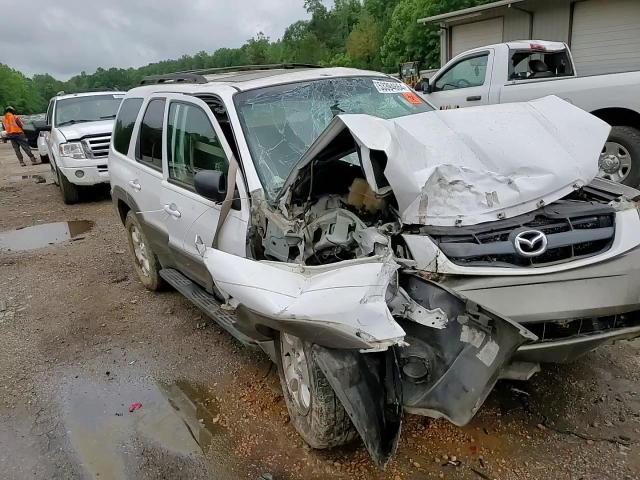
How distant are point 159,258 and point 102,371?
113 centimetres

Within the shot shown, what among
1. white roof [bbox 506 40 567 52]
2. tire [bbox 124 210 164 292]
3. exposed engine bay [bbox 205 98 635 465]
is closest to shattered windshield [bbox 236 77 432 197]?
exposed engine bay [bbox 205 98 635 465]

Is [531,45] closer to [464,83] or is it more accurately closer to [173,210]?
[464,83]

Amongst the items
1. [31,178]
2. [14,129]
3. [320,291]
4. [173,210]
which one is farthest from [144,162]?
[14,129]

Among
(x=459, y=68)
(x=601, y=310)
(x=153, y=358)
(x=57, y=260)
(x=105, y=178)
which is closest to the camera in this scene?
(x=601, y=310)

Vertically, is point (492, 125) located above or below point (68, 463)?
above

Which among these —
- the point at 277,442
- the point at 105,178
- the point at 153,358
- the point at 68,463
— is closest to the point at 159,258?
the point at 153,358

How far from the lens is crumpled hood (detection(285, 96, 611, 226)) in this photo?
256 centimetres

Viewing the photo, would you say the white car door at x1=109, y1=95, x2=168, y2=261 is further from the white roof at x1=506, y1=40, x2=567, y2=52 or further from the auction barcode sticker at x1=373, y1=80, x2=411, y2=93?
the white roof at x1=506, y1=40, x2=567, y2=52

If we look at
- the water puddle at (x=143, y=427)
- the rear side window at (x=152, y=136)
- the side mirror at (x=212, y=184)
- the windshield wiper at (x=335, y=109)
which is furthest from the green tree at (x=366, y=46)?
the water puddle at (x=143, y=427)

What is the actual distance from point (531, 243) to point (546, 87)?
5.62 m

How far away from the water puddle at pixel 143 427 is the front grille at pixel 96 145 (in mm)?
6878

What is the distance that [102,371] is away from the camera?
395 centimetres

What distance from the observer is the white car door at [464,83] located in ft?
26.2

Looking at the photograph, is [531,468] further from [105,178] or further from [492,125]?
[105,178]
